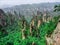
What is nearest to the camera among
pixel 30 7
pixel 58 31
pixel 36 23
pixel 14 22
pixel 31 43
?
pixel 58 31

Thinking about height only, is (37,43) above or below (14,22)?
above

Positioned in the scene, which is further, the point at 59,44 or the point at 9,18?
the point at 9,18

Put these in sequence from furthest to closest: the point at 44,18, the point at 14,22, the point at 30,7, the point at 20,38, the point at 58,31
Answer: the point at 30,7, the point at 14,22, the point at 44,18, the point at 20,38, the point at 58,31

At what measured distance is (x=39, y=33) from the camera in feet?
94.4

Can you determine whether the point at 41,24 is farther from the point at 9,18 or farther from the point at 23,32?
the point at 9,18

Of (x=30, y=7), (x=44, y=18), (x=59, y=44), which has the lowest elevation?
(x=30, y=7)

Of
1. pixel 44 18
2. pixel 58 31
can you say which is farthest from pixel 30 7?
pixel 58 31

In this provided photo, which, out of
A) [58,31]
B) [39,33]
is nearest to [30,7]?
[39,33]

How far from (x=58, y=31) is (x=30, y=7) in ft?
143

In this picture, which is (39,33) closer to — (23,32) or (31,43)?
(23,32)

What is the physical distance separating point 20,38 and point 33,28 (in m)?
2.91

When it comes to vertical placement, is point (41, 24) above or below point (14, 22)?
above

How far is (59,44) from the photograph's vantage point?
14773mm

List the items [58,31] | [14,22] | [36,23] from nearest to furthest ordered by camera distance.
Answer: [58,31]
[36,23]
[14,22]
